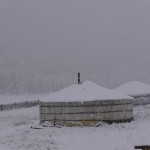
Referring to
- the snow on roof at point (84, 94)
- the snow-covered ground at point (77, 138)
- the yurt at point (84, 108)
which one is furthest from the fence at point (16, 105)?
the snow-covered ground at point (77, 138)

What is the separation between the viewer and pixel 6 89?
130125 millimetres

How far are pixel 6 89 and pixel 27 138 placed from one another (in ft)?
367

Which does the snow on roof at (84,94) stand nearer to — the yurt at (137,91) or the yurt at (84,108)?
the yurt at (84,108)

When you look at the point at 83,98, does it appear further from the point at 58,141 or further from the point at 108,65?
the point at 108,65

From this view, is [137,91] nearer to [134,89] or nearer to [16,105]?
[134,89]

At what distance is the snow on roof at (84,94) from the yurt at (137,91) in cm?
1828

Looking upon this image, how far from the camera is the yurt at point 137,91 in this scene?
44750mm

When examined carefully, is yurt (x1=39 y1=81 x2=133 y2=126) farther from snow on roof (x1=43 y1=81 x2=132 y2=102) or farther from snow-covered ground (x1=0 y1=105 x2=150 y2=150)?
snow-covered ground (x1=0 y1=105 x2=150 y2=150)

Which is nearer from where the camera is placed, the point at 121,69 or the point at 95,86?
the point at 95,86

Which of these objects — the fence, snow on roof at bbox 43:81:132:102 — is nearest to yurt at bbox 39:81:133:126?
snow on roof at bbox 43:81:132:102

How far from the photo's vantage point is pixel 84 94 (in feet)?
83.7

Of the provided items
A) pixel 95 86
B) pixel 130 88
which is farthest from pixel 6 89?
pixel 95 86

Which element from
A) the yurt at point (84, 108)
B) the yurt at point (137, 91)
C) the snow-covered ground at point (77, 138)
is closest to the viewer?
the snow-covered ground at point (77, 138)

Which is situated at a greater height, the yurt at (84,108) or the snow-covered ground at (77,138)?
the yurt at (84,108)
